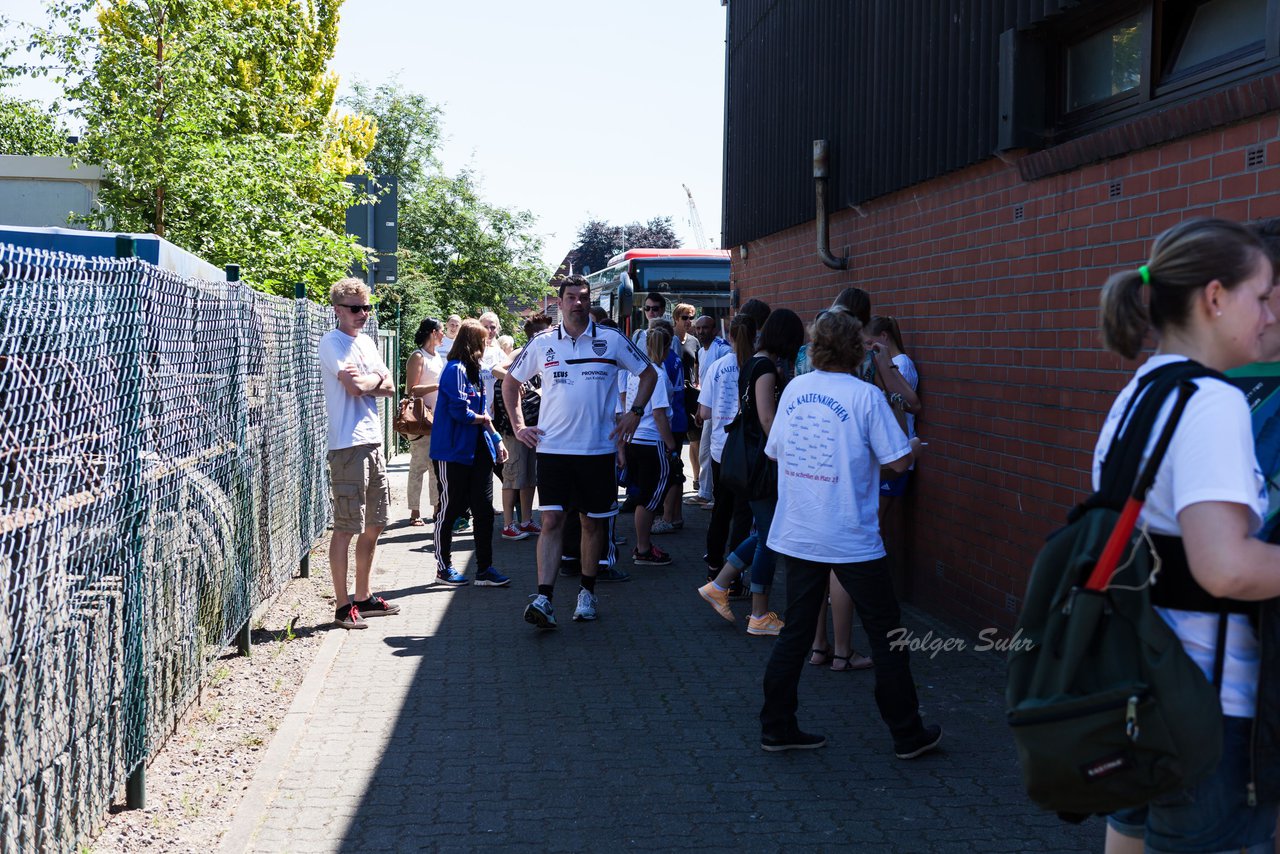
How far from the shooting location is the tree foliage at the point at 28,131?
16891 millimetres

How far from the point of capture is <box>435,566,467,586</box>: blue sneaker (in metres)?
9.07

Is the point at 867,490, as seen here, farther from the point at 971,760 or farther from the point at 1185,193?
the point at 1185,193

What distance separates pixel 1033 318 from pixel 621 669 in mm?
2759

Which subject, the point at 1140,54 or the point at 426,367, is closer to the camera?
the point at 1140,54

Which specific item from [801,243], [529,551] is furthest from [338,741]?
[801,243]

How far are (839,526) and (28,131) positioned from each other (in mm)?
18693

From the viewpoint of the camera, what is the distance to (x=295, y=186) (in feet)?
50.0

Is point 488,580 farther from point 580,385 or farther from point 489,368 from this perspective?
point 489,368

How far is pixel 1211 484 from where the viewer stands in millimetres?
2320

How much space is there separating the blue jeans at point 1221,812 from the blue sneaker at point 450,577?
696 cm

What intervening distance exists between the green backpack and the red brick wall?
2696mm

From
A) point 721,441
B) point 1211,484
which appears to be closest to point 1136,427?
point 1211,484

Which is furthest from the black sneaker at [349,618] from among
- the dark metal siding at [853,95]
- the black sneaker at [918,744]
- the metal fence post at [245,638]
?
the dark metal siding at [853,95]

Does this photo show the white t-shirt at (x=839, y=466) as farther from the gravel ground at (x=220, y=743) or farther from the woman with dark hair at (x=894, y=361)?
the gravel ground at (x=220, y=743)
